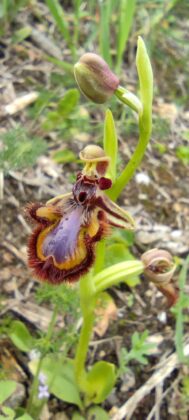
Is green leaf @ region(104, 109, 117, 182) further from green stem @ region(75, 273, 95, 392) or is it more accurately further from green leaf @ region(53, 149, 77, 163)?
green leaf @ region(53, 149, 77, 163)

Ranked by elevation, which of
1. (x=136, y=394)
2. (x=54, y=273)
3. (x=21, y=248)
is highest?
(x=54, y=273)

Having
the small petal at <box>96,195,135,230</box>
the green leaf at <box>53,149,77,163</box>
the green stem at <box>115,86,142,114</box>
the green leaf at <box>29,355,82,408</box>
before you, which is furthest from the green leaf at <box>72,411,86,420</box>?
the green leaf at <box>53,149,77,163</box>

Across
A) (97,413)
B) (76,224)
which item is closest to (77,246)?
(76,224)

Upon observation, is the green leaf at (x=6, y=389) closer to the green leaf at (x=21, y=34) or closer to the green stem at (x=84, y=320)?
the green stem at (x=84, y=320)

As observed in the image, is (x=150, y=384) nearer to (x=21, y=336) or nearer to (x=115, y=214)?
(x=21, y=336)

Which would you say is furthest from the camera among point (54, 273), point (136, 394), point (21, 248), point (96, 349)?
point (21, 248)

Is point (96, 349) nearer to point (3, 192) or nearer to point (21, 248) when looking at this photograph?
point (21, 248)

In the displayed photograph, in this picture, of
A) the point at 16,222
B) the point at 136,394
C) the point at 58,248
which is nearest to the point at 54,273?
the point at 58,248
